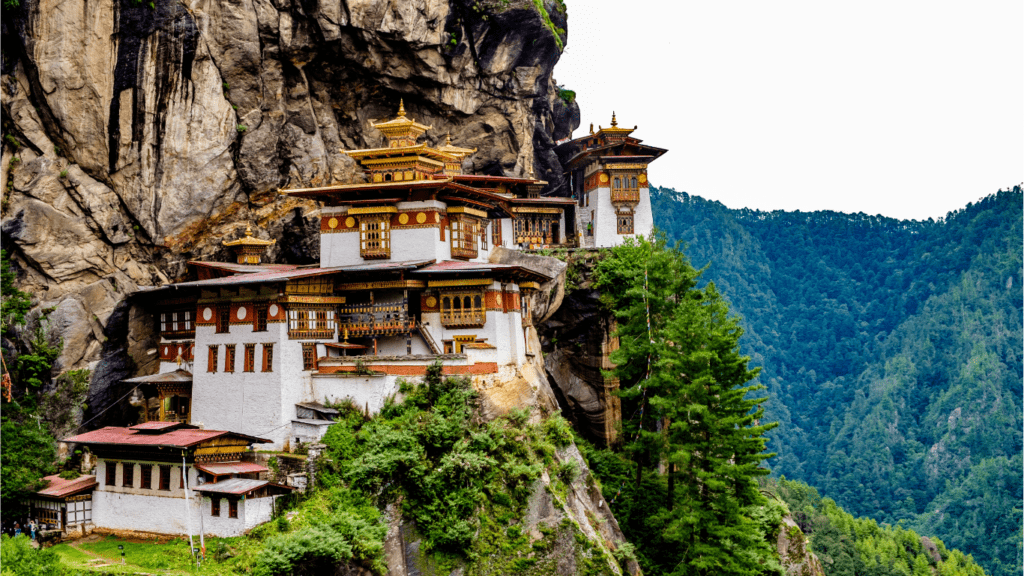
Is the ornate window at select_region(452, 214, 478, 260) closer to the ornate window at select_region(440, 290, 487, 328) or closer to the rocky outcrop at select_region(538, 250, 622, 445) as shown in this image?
the ornate window at select_region(440, 290, 487, 328)

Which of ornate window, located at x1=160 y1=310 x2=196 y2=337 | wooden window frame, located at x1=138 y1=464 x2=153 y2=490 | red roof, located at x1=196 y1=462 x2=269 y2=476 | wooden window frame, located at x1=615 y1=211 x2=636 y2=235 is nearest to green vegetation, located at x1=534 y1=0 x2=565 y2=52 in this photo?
wooden window frame, located at x1=615 y1=211 x2=636 y2=235

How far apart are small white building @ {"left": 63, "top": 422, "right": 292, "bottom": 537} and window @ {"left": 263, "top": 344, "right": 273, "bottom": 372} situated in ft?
10.0

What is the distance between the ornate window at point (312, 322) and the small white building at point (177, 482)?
4.73 m

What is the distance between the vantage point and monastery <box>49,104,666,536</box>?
103 feet

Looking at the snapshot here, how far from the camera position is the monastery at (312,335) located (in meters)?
31.2

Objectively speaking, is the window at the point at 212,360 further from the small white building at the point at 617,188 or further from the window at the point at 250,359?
the small white building at the point at 617,188

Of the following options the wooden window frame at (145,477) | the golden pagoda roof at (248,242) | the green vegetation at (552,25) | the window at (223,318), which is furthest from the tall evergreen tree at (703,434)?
the green vegetation at (552,25)

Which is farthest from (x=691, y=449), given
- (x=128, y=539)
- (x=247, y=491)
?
(x=128, y=539)

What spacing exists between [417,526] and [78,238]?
67.6ft

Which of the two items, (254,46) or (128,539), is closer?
(128,539)

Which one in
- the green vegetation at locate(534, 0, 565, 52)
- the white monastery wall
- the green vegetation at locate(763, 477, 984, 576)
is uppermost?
the green vegetation at locate(534, 0, 565, 52)

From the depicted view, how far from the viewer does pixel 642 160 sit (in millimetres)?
57031

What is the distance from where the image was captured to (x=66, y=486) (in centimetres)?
3272

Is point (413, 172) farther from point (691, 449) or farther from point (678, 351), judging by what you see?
point (691, 449)
